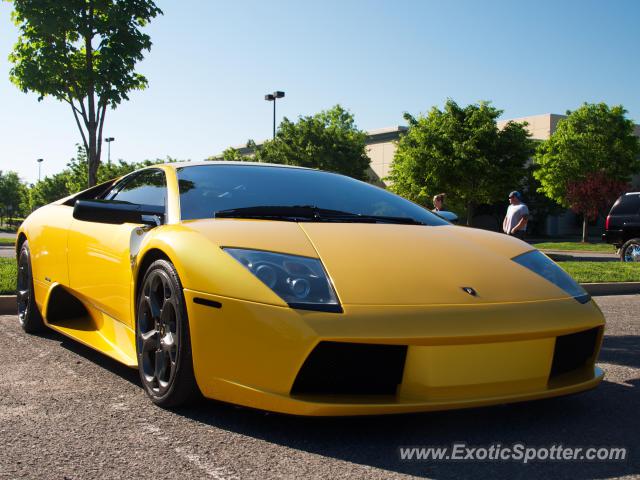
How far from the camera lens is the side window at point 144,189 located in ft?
12.2

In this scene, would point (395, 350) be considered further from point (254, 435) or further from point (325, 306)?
point (254, 435)

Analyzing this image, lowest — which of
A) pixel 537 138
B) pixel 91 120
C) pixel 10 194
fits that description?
pixel 10 194

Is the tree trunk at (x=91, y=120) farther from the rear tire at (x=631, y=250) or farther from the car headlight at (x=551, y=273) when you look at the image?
the rear tire at (x=631, y=250)

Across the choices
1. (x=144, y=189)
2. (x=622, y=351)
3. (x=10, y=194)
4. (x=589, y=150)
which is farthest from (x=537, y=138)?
(x=10, y=194)

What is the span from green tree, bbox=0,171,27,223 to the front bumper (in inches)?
2935

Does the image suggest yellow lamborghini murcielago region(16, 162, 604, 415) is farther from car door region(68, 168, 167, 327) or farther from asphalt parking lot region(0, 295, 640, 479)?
asphalt parking lot region(0, 295, 640, 479)

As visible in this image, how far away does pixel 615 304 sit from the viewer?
7.37 m

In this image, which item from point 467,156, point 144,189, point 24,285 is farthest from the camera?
point 467,156

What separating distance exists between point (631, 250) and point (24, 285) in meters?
12.9

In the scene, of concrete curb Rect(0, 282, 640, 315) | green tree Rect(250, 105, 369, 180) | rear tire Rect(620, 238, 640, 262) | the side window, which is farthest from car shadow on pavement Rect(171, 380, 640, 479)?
green tree Rect(250, 105, 369, 180)

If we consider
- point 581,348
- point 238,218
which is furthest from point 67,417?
point 581,348

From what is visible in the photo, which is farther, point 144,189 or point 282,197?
point 144,189

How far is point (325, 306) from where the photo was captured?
2502mm

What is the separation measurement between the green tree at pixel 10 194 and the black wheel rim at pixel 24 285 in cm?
7137
